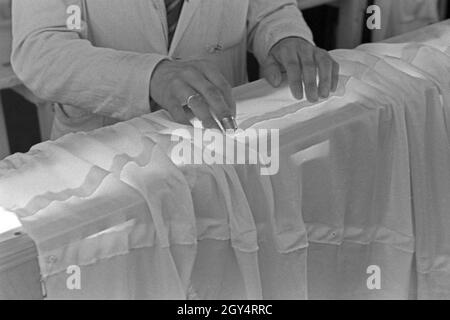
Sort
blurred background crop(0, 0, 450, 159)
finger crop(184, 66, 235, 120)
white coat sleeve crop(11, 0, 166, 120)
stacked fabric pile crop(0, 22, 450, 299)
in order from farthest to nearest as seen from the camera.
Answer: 1. blurred background crop(0, 0, 450, 159)
2. white coat sleeve crop(11, 0, 166, 120)
3. finger crop(184, 66, 235, 120)
4. stacked fabric pile crop(0, 22, 450, 299)

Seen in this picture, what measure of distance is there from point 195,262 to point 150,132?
164 mm

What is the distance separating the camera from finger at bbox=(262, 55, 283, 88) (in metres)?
0.94

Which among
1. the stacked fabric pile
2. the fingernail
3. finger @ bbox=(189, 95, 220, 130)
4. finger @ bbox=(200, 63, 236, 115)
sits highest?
finger @ bbox=(200, 63, 236, 115)

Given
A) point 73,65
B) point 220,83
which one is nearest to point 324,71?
point 220,83

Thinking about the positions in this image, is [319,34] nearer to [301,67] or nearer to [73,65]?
[301,67]

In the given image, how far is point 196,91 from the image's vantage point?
801mm

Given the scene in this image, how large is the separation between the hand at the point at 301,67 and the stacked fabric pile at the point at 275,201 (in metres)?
0.02

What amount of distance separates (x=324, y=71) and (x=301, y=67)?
43mm

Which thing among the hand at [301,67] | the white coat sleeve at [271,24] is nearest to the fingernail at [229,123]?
the hand at [301,67]

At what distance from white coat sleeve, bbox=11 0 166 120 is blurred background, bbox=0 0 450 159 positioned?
1.42 feet

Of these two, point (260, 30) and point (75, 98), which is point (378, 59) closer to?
point (260, 30)

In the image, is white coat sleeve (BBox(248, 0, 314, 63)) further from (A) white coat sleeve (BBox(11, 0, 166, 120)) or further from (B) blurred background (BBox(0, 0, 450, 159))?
(B) blurred background (BBox(0, 0, 450, 159))

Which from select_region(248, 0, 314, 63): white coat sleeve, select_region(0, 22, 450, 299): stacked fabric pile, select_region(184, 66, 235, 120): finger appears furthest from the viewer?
select_region(248, 0, 314, 63): white coat sleeve

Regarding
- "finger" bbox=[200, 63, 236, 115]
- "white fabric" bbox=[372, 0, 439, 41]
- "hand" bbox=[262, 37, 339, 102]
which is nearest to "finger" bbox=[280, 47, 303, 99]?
"hand" bbox=[262, 37, 339, 102]
